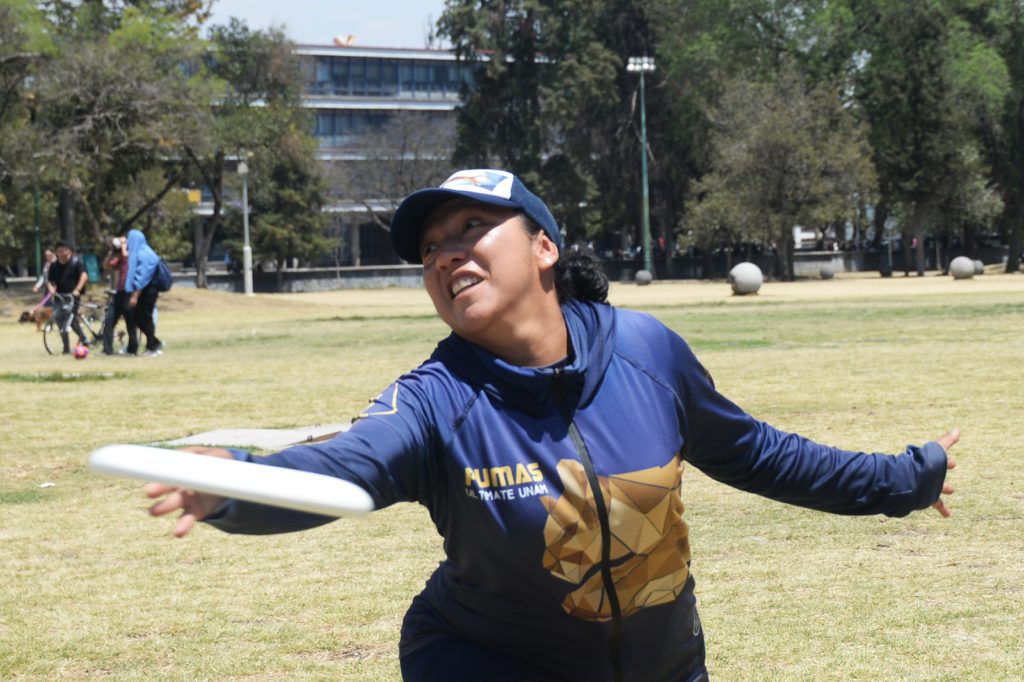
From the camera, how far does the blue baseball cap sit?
3.15 m

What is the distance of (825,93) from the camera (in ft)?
216

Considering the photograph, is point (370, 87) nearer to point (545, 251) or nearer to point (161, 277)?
point (161, 277)

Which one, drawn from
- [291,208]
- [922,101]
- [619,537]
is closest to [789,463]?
[619,537]

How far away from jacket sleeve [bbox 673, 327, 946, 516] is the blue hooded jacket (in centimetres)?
2050

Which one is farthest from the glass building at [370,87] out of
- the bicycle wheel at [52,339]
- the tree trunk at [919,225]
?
the bicycle wheel at [52,339]

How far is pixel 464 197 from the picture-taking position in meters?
3.15

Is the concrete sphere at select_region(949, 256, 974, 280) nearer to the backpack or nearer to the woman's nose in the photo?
the backpack

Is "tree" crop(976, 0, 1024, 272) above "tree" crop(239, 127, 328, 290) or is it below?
above

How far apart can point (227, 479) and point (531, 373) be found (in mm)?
1104

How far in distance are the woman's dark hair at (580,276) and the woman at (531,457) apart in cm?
1

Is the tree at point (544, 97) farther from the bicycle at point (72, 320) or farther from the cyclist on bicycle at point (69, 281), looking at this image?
the cyclist on bicycle at point (69, 281)

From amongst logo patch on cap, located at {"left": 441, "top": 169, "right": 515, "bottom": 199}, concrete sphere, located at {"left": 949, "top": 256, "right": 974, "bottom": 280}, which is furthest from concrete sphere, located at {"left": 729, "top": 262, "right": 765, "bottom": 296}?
logo patch on cap, located at {"left": 441, "top": 169, "right": 515, "bottom": 199}

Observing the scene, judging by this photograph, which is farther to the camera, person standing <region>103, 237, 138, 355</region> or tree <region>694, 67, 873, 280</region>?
tree <region>694, 67, 873, 280</region>

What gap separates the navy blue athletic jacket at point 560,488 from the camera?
3.04 meters
